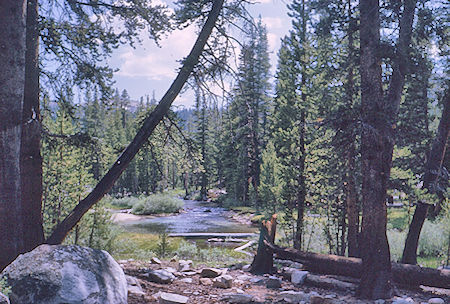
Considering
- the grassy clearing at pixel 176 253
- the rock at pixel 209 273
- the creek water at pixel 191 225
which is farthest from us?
the creek water at pixel 191 225

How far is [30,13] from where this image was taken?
18.0 feet

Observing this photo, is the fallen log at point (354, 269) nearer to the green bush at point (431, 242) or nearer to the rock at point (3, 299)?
the rock at point (3, 299)

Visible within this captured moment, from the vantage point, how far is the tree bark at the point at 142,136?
5.81 meters

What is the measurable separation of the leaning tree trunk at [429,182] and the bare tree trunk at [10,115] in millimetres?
7698

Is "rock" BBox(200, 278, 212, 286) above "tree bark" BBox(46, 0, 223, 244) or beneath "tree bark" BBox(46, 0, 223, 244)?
beneath

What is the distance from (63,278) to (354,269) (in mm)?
5203

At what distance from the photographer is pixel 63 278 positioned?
3293 mm

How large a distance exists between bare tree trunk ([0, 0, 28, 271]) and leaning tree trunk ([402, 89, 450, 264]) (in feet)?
25.3

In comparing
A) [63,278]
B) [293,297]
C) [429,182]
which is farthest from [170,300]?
[429,182]

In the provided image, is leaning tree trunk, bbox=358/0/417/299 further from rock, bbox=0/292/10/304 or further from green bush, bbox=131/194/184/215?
green bush, bbox=131/194/184/215

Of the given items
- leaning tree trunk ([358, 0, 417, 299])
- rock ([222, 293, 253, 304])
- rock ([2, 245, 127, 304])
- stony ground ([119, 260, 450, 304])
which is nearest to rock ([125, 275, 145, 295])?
stony ground ([119, 260, 450, 304])

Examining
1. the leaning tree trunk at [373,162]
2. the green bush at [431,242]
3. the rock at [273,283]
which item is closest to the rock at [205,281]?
the rock at [273,283]

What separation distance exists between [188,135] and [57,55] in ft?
9.07

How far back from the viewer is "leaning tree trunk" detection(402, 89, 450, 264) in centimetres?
777
